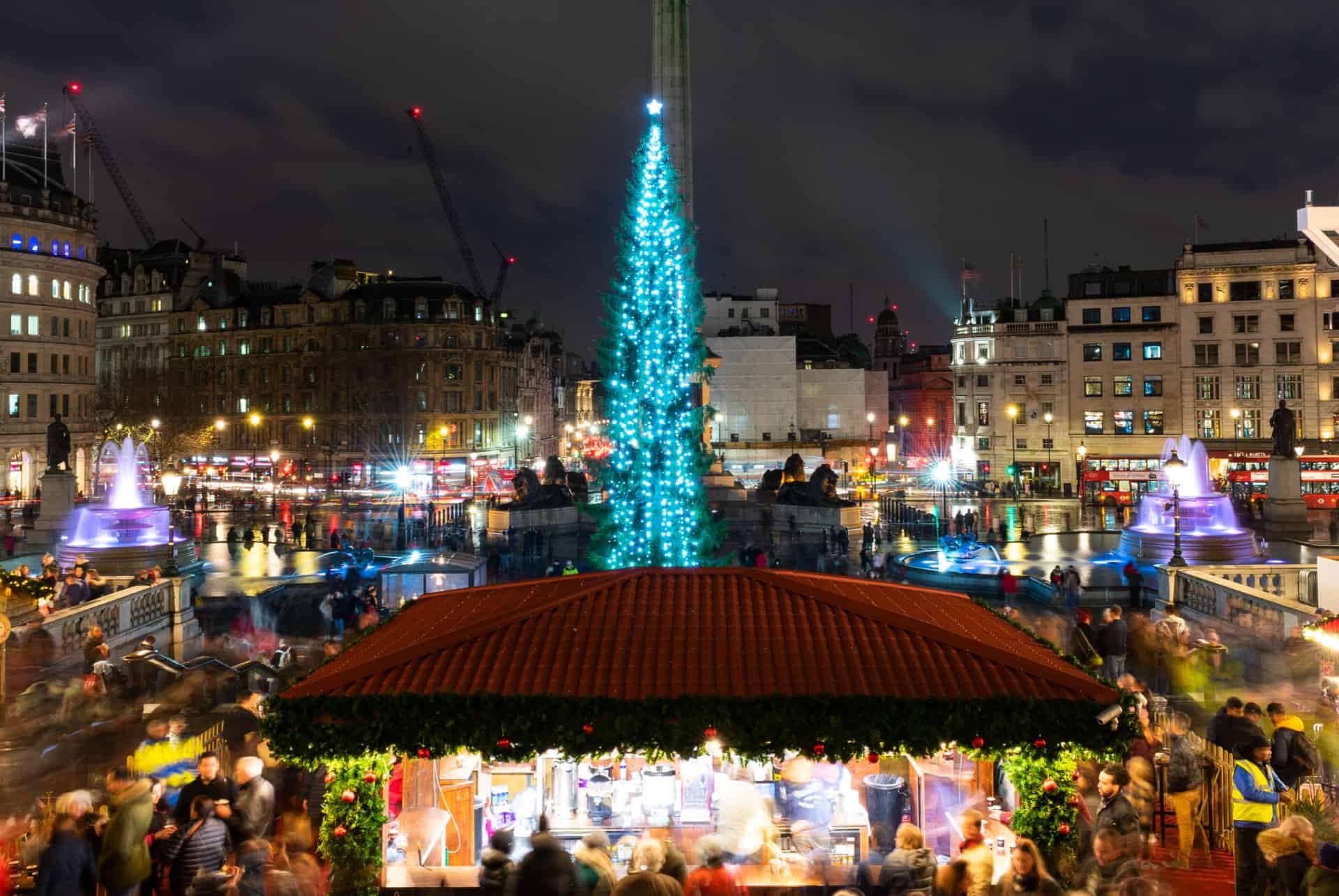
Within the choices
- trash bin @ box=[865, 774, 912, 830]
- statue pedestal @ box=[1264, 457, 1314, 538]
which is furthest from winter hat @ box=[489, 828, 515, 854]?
statue pedestal @ box=[1264, 457, 1314, 538]

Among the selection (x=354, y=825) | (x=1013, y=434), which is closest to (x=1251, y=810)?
(x=354, y=825)

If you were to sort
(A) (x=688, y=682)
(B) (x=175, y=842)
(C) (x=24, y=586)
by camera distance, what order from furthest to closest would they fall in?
(C) (x=24, y=586) → (B) (x=175, y=842) → (A) (x=688, y=682)

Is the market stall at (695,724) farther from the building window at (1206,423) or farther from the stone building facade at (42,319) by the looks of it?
the building window at (1206,423)

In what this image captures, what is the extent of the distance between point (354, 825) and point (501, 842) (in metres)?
1.22

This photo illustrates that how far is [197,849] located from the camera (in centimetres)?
835

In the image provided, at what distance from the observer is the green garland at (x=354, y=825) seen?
838 cm

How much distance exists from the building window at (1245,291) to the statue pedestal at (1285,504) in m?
33.2

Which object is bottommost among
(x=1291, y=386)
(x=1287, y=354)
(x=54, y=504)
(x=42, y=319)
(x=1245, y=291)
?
(x=54, y=504)

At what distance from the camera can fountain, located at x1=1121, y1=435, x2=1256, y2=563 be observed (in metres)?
29.7

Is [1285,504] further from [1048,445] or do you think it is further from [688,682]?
[688,682]

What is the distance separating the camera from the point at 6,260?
60.0 m

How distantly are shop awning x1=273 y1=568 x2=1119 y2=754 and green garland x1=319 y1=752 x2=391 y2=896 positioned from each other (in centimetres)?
46

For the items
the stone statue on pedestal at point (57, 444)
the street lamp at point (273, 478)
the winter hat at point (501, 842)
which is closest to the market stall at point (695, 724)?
the winter hat at point (501, 842)

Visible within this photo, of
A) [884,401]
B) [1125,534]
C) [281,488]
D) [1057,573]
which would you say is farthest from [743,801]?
[884,401]
